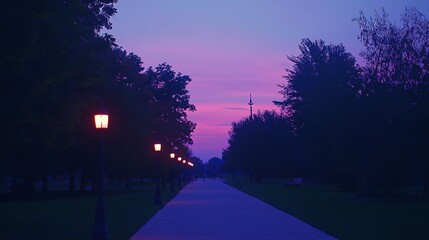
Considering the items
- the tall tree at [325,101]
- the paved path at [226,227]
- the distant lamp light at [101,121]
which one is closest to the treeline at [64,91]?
the distant lamp light at [101,121]

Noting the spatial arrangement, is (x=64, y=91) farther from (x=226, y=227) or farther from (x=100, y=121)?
(x=226, y=227)

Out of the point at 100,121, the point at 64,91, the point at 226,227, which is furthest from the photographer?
the point at 64,91

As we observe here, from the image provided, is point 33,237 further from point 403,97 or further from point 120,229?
point 403,97

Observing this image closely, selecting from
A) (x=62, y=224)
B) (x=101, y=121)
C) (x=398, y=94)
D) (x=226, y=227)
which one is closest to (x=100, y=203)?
(x=101, y=121)

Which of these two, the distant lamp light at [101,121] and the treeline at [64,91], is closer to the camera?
the treeline at [64,91]

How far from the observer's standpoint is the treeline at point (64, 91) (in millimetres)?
17328

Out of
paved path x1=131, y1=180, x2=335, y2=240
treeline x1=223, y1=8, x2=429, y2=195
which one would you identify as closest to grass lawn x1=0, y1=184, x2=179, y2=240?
paved path x1=131, y1=180, x2=335, y2=240

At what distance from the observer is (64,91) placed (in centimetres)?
2677

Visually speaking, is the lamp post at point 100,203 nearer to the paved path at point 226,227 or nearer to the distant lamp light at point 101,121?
the distant lamp light at point 101,121

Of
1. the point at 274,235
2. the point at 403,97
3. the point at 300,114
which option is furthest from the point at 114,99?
the point at 274,235

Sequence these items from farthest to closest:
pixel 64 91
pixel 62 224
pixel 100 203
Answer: pixel 64 91, pixel 62 224, pixel 100 203

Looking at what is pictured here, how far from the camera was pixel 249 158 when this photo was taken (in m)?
108

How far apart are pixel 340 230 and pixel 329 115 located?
2390 centimetres

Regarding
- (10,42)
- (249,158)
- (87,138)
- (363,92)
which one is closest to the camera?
(10,42)
